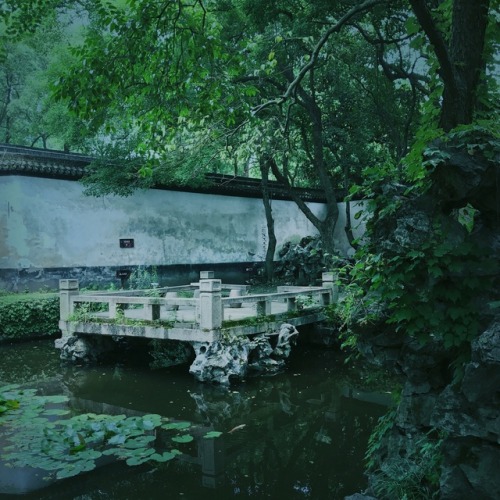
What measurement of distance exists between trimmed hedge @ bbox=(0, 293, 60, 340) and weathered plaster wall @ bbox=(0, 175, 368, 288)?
270cm

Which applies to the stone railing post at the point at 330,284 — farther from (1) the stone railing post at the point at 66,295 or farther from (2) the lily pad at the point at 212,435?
(2) the lily pad at the point at 212,435

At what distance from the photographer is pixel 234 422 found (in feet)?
23.7

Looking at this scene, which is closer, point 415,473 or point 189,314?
point 415,473

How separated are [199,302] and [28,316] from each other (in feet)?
17.9

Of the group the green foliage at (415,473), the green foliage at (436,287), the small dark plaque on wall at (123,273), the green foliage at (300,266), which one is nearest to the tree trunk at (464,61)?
the green foliage at (436,287)

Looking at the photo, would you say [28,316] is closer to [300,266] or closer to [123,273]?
[123,273]

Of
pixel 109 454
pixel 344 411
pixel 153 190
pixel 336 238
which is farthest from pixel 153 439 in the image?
pixel 336 238

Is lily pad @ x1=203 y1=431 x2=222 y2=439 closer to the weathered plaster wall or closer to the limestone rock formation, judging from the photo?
the limestone rock formation

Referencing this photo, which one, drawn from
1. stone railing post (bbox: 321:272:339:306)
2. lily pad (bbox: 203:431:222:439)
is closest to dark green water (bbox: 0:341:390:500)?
lily pad (bbox: 203:431:222:439)

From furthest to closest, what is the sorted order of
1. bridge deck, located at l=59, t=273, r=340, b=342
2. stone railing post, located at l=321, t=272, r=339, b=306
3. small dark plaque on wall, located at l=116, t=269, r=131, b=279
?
small dark plaque on wall, located at l=116, t=269, r=131, b=279 → stone railing post, located at l=321, t=272, r=339, b=306 → bridge deck, located at l=59, t=273, r=340, b=342

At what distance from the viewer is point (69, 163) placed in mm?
15734

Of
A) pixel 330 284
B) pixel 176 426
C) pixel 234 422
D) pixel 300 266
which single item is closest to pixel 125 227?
pixel 300 266

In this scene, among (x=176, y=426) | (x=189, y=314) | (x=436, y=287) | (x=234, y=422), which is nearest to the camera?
(x=436, y=287)

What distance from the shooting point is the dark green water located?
17.0 ft
